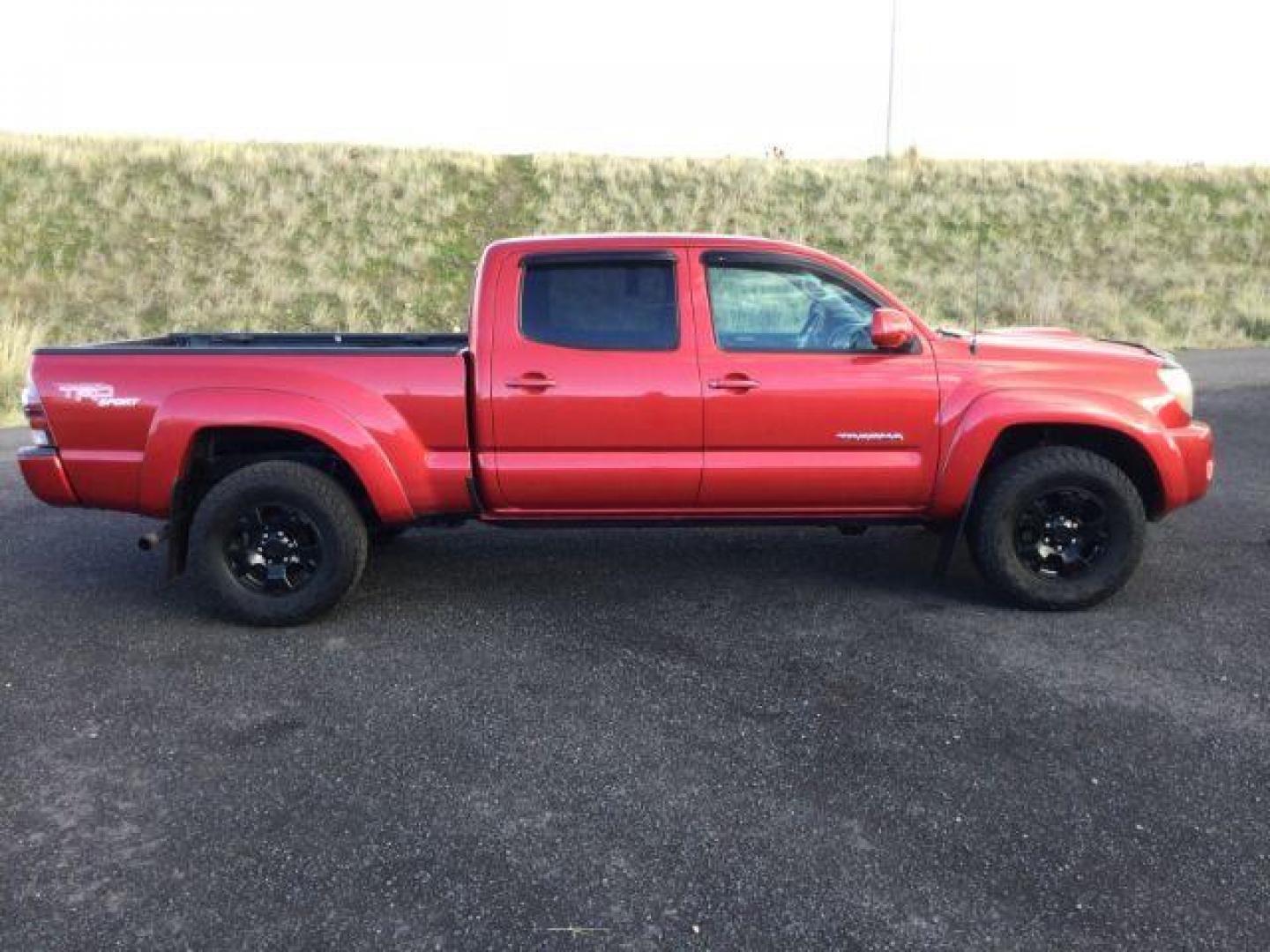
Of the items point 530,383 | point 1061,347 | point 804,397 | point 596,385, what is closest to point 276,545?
point 530,383

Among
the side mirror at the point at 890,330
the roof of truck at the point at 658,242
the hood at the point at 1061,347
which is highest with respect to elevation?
the roof of truck at the point at 658,242

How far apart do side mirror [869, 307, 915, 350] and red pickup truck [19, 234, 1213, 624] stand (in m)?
0.01

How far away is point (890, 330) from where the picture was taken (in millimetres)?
4297

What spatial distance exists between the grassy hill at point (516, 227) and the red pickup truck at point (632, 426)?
496 inches

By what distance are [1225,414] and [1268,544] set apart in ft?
17.0

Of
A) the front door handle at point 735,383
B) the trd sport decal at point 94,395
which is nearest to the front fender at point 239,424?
the trd sport decal at point 94,395

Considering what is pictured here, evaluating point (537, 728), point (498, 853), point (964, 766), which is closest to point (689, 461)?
point (537, 728)

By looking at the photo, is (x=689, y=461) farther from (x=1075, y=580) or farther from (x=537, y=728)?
(x=1075, y=580)

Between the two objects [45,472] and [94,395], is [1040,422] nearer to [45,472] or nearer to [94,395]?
[94,395]

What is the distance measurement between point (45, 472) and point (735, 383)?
10.8ft

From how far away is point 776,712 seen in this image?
3.55m

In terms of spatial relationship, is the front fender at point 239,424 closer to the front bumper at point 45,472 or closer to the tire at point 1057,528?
the front bumper at point 45,472

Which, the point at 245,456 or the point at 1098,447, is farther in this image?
the point at 1098,447

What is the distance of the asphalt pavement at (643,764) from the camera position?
96.4 inches
